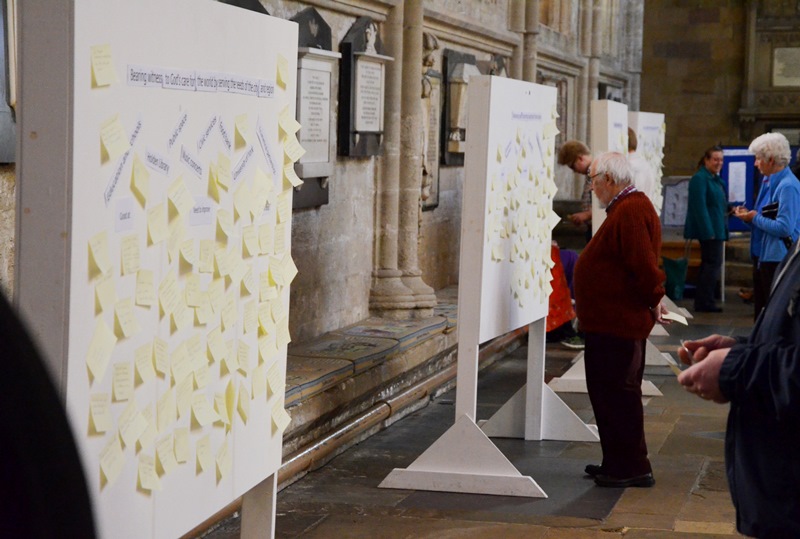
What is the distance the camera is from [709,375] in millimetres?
2182

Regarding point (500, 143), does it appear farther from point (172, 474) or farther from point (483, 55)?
point (483, 55)

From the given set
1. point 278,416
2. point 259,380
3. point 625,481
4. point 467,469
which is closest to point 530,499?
point 467,469

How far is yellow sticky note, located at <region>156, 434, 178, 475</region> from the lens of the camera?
230 centimetres

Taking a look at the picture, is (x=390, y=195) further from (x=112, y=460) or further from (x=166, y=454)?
(x=112, y=460)

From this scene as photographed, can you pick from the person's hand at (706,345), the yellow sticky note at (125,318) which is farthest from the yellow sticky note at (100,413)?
the person's hand at (706,345)

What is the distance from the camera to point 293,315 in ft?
22.0

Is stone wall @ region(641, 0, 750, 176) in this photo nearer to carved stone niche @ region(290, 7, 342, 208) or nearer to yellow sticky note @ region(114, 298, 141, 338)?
carved stone niche @ region(290, 7, 342, 208)

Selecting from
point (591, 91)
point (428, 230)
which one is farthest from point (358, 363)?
point (591, 91)

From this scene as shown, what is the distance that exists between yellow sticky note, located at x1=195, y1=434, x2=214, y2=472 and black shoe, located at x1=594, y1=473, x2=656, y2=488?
3009mm

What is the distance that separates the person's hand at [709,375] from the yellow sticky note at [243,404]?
1022 millimetres

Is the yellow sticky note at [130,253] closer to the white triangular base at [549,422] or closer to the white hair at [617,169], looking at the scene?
the white hair at [617,169]

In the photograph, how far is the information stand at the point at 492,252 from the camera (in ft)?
16.1

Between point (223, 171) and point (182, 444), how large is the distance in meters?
0.58

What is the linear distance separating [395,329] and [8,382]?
23.0 ft
